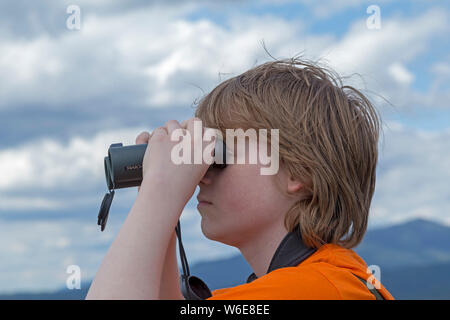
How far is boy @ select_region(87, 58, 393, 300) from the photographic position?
172 centimetres

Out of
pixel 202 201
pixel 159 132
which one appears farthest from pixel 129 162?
pixel 202 201

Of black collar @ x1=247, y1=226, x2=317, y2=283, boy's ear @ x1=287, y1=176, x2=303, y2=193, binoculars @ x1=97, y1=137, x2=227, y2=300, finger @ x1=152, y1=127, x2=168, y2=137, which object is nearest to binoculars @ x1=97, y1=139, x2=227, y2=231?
binoculars @ x1=97, y1=137, x2=227, y2=300

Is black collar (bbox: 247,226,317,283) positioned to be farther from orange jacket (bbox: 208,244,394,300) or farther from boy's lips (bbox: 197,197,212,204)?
boy's lips (bbox: 197,197,212,204)

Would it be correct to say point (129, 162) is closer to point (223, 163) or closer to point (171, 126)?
point (171, 126)

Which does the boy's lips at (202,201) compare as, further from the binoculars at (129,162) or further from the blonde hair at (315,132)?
the blonde hair at (315,132)

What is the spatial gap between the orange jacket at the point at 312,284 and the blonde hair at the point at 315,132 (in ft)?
0.53

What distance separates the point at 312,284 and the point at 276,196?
0.42 m

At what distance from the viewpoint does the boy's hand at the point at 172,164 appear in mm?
1818

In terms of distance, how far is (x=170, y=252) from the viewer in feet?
7.80

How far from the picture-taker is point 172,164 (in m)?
1.85

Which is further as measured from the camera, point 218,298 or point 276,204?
point 276,204
